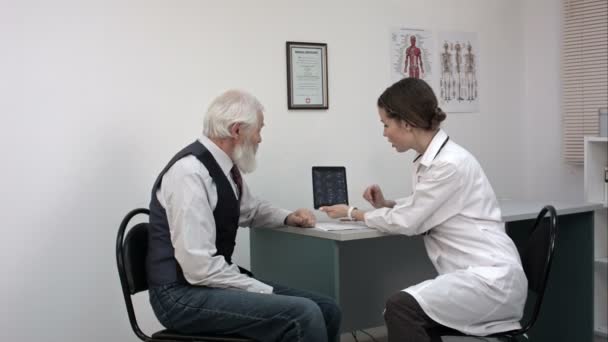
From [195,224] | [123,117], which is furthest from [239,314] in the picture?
[123,117]

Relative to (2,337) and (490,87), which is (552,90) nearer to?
(490,87)

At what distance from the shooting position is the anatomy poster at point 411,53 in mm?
3543

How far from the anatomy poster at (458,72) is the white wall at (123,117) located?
0.27 meters

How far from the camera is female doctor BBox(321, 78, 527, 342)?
7.09ft

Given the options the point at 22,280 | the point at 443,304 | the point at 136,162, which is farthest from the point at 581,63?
the point at 22,280

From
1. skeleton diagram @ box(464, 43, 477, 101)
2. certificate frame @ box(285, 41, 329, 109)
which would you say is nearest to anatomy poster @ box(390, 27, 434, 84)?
skeleton diagram @ box(464, 43, 477, 101)

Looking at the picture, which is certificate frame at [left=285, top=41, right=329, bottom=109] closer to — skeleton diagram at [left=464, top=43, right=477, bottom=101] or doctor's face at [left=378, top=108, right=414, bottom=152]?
doctor's face at [left=378, top=108, right=414, bottom=152]

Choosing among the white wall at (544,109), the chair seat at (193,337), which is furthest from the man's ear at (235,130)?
the white wall at (544,109)

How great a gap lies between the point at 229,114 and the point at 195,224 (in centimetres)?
43

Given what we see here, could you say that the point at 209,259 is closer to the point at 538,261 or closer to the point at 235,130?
the point at 235,130

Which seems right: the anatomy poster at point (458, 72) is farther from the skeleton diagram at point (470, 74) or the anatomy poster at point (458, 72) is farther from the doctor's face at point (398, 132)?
the doctor's face at point (398, 132)

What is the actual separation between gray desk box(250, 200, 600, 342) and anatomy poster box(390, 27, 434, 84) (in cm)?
84

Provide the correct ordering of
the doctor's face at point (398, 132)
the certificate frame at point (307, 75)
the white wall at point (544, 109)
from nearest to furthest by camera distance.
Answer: the doctor's face at point (398, 132) < the certificate frame at point (307, 75) < the white wall at point (544, 109)

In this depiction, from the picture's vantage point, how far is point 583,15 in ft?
12.4
